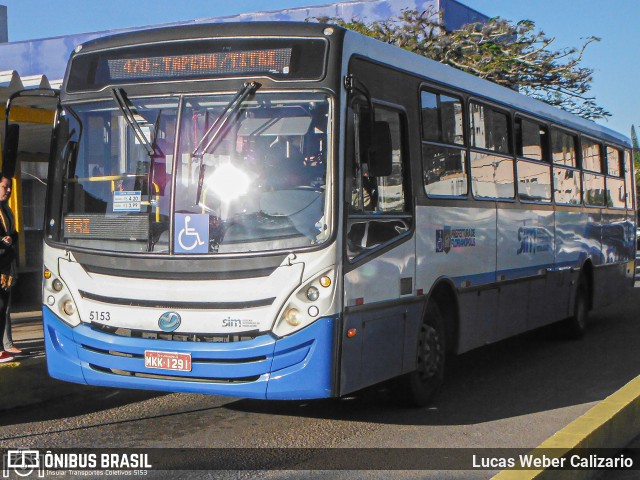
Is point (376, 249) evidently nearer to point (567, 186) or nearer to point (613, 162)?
point (567, 186)

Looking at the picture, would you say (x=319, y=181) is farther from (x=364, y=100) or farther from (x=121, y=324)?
(x=121, y=324)

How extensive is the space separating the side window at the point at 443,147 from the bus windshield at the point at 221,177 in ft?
6.05

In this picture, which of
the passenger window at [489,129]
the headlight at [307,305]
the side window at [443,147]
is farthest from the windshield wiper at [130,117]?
the passenger window at [489,129]

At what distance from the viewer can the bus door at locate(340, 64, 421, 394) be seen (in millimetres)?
6973

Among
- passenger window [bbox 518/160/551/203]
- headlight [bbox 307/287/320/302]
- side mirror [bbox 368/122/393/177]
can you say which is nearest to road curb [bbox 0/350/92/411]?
headlight [bbox 307/287/320/302]

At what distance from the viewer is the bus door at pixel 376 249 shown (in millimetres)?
6973

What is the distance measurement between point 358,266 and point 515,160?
4354mm

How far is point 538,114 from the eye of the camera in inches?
466

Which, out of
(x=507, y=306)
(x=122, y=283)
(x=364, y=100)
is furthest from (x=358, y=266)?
(x=507, y=306)

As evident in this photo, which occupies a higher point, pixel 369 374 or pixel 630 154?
pixel 630 154

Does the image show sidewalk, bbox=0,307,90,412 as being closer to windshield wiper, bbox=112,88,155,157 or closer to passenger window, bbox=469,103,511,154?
windshield wiper, bbox=112,88,155,157

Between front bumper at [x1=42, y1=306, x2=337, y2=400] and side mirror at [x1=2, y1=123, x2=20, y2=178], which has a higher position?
side mirror at [x1=2, y1=123, x2=20, y2=178]

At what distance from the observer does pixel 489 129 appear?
10.1 meters

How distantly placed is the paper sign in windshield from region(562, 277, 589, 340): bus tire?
25.8 ft
